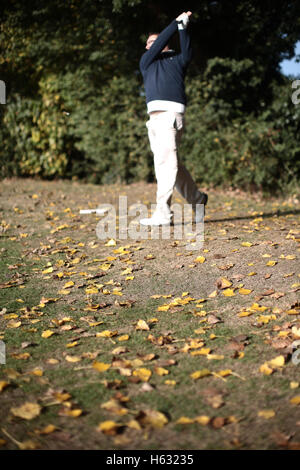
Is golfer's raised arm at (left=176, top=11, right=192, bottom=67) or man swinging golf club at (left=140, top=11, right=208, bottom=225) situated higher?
golfer's raised arm at (left=176, top=11, right=192, bottom=67)

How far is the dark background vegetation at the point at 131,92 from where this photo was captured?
8586 millimetres

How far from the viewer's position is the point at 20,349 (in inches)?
116

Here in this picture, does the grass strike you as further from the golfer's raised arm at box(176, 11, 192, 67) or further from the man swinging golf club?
the golfer's raised arm at box(176, 11, 192, 67)

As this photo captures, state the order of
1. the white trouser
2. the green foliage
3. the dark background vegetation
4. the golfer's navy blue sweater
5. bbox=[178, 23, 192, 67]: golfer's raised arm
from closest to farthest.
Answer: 1. bbox=[178, 23, 192, 67]: golfer's raised arm
2. the golfer's navy blue sweater
3. the white trouser
4. the green foliage
5. the dark background vegetation

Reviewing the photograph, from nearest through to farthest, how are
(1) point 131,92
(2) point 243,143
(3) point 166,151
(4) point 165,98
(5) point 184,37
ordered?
(5) point 184,37 < (4) point 165,98 < (3) point 166,151 < (2) point 243,143 < (1) point 131,92

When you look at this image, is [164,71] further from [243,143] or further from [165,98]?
[243,143]

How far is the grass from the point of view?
2.11m

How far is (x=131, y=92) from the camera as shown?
10.4 m

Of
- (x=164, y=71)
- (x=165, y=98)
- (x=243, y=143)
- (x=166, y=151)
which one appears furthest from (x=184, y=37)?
(x=243, y=143)

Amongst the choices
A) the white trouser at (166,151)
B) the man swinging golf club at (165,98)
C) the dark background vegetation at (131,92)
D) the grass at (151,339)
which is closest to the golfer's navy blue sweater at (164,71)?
the man swinging golf club at (165,98)

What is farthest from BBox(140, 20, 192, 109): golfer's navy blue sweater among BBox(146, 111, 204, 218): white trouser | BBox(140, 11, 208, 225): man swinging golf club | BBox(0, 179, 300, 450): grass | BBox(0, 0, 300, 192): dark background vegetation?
BBox(0, 0, 300, 192): dark background vegetation

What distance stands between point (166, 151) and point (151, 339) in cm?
268

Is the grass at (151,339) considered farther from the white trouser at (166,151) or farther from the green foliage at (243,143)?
the green foliage at (243,143)

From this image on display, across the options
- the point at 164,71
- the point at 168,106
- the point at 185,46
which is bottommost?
the point at 168,106
